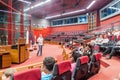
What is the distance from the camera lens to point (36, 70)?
1.93m

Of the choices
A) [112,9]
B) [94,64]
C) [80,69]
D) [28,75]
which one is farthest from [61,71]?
[112,9]

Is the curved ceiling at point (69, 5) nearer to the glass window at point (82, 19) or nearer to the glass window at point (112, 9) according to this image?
the glass window at point (112, 9)

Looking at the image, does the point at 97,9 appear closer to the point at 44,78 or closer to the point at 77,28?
the point at 77,28

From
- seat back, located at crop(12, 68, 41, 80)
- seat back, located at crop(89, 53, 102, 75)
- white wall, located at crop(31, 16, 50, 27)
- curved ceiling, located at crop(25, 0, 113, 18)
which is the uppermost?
curved ceiling, located at crop(25, 0, 113, 18)

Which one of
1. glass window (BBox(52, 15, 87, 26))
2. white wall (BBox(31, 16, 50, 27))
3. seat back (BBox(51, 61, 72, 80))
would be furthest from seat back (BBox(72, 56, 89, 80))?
white wall (BBox(31, 16, 50, 27))

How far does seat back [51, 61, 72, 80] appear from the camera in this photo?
2.32 metres

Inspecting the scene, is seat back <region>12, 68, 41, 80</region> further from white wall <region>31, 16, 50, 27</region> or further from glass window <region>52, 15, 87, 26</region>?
white wall <region>31, 16, 50, 27</region>

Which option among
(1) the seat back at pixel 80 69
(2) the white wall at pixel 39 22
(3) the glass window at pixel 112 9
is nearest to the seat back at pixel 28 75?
(1) the seat back at pixel 80 69

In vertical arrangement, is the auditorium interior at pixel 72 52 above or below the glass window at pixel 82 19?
below

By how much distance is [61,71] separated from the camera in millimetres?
2424

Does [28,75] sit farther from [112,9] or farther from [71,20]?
[71,20]

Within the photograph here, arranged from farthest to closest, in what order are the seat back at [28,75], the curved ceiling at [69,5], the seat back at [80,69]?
the curved ceiling at [69,5] < the seat back at [80,69] < the seat back at [28,75]

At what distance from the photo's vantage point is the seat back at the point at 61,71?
232cm

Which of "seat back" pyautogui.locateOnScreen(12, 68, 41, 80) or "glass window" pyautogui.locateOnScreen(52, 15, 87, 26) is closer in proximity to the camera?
"seat back" pyautogui.locateOnScreen(12, 68, 41, 80)
